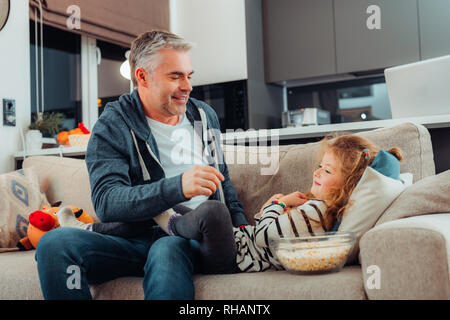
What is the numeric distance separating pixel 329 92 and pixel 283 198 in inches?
120

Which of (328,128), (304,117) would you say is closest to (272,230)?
(328,128)

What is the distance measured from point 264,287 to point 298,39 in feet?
10.9

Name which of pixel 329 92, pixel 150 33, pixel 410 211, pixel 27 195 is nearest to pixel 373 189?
pixel 410 211

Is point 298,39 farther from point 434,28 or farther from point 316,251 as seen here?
point 316,251

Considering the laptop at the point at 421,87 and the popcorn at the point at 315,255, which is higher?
the laptop at the point at 421,87

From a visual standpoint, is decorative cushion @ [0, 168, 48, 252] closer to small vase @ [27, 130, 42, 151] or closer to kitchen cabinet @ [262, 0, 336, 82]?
small vase @ [27, 130, 42, 151]

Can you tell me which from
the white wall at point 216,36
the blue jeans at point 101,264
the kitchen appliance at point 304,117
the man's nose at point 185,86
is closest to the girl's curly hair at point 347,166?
the blue jeans at point 101,264

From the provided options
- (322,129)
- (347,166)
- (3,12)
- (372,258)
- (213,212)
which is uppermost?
(3,12)

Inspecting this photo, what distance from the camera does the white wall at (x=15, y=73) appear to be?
112 inches

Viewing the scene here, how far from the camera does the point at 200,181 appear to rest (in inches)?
46.9

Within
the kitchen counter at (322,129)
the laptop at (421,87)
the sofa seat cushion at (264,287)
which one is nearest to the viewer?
the sofa seat cushion at (264,287)

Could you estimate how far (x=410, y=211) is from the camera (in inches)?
47.3

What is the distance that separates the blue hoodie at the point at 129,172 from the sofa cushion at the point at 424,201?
55 centimetres

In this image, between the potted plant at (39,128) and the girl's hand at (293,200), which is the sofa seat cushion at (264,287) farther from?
the potted plant at (39,128)
